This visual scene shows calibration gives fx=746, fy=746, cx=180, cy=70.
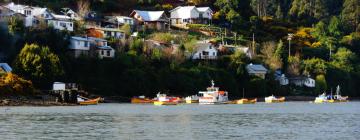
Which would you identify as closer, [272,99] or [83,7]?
[272,99]

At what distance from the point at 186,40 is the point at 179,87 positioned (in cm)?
1914

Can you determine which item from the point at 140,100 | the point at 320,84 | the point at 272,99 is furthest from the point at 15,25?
the point at 320,84

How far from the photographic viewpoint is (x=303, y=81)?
11131cm

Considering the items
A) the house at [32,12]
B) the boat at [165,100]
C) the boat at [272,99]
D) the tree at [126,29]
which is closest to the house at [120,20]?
the tree at [126,29]

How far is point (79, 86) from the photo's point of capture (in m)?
80.1

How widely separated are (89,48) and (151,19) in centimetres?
2759

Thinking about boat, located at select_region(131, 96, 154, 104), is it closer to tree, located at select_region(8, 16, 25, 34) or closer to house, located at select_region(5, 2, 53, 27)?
tree, located at select_region(8, 16, 25, 34)

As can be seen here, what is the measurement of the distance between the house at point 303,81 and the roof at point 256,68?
324 inches

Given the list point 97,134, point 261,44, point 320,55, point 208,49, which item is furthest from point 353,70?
point 97,134

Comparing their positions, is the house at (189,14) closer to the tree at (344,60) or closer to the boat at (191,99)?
the tree at (344,60)

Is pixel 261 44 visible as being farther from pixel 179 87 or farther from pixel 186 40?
pixel 179 87

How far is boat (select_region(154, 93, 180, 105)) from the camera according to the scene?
3186 inches

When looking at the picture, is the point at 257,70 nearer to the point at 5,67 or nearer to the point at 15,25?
the point at 15,25

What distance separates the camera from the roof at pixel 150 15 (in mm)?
117625
